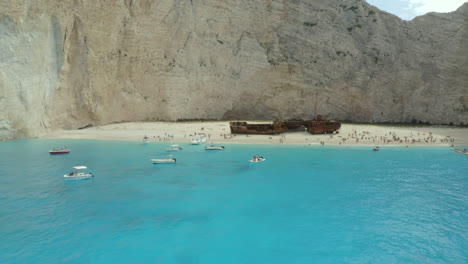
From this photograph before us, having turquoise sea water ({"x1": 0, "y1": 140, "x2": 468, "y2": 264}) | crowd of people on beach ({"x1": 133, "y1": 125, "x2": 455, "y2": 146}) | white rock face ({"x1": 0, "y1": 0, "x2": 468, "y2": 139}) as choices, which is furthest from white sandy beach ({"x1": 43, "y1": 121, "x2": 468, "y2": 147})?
turquoise sea water ({"x1": 0, "y1": 140, "x2": 468, "y2": 264})

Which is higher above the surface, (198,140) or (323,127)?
(323,127)

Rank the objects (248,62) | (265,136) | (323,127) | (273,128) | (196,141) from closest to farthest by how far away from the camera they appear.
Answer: (196,141)
(265,136)
(273,128)
(323,127)
(248,62)

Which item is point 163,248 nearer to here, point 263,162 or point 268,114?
point 263,162

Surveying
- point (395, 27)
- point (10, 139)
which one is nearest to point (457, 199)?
point (10, 139)

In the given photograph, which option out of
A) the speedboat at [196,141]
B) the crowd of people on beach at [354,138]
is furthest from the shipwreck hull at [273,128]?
the speedboat at [196,141]

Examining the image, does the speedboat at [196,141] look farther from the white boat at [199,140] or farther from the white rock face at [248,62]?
the white rock face at [248,62]

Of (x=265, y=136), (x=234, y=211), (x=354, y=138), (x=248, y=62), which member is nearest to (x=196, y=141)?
(x=265, y=136)

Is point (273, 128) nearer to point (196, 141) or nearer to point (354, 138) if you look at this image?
point (354, 138)

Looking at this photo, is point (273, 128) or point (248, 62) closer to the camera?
point (273, 128)

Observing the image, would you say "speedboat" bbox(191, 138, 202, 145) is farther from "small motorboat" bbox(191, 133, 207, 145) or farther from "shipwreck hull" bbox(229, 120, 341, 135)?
"shipwreck hull" bbox(229, 120, 341, 135)
